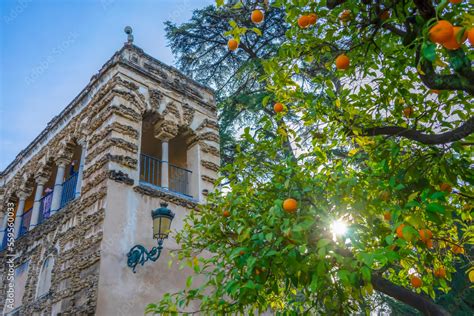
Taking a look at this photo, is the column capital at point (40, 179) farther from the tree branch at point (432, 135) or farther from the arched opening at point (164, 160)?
the tree branch at point (432, 135)

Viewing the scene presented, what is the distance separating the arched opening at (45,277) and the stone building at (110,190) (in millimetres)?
27

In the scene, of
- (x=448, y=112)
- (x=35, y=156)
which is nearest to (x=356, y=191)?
(x=448, y=112)

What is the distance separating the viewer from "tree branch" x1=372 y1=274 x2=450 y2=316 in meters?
3.54

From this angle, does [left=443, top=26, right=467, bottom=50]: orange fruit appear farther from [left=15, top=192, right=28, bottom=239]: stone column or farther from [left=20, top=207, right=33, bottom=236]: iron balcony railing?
[left=15, top=192, right=28, bottom=239]: stone column

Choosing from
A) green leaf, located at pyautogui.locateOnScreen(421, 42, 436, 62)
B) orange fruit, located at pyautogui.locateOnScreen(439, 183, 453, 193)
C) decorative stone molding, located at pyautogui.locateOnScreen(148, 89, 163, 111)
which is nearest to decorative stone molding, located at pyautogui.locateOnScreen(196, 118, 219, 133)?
decorative stone molding, located at pyautogui.locateOnScreen(148, 89, 163, 111)

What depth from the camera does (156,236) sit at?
20.5 feet

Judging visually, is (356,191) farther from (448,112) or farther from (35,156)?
(35,156)

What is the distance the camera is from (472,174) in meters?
2.80

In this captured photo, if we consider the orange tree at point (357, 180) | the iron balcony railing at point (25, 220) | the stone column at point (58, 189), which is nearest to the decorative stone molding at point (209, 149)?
the stone column at point (58, 189)

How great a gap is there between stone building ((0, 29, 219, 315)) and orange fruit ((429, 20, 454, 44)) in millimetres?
5950

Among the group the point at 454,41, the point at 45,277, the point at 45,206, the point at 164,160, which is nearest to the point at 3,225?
the point at 45,206

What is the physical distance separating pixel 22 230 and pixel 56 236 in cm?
405

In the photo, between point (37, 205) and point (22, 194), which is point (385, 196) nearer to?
point (37, 205)

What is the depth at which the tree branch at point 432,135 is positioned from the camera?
8.50 feet
